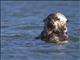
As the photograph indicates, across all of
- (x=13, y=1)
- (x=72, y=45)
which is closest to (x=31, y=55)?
(x=72, y=45)

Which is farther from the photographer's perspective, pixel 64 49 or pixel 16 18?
pixel 16 18

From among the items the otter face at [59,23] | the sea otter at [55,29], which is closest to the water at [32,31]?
the sea otter at [55,29]

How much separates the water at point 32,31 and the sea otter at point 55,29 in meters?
0.23

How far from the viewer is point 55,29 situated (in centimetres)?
1404

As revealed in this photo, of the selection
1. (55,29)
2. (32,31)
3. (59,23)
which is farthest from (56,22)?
(32,31)

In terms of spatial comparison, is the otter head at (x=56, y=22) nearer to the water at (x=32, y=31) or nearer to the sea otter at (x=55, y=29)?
the sea otter at (x=55, y=29)

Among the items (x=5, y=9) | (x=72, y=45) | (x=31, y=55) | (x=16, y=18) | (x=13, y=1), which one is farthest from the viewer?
(x=13, y=1)

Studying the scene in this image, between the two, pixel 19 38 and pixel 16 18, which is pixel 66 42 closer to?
pixel 19 38

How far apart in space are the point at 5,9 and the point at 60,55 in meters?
8.37

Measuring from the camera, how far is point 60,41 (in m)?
14.0

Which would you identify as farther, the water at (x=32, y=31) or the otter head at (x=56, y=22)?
Answer: the otter head at (x=56, y=22)

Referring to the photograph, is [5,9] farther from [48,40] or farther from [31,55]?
[31,55]

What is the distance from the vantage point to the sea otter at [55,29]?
14.0m

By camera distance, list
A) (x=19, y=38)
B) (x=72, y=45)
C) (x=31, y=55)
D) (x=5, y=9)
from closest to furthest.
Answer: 1. (x=31, y=55)
2. (x=72, y=45)
3. (x=19, y=38)
4. (x=5, y=9)
